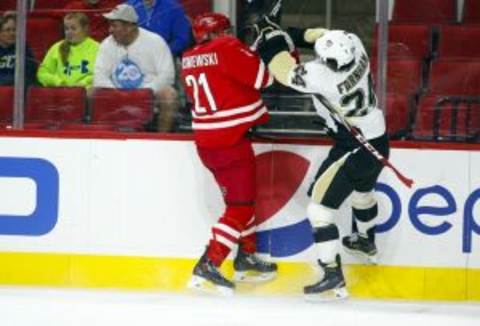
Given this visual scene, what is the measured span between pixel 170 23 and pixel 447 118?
1365mm

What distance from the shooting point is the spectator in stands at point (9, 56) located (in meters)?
6.60

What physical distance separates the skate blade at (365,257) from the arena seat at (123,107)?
3.67ft

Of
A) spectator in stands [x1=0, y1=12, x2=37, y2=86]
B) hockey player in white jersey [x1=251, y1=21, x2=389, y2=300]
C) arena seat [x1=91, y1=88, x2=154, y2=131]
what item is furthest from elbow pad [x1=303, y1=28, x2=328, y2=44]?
spectator in stands [x1=0, y1=12, x2=37, y2=86]

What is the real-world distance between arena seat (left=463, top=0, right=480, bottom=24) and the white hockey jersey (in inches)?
26.3

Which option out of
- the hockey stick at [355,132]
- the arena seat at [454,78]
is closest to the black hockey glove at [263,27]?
the hockey stick at [355,132]

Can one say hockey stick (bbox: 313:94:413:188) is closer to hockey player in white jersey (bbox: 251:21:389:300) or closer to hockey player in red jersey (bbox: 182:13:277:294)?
hockey player in white jersey (bbox: 251:21:389:300)

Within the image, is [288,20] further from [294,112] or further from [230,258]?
[230,258]

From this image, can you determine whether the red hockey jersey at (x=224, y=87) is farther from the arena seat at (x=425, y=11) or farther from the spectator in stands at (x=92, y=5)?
the arena seat at (x=425, y=11)

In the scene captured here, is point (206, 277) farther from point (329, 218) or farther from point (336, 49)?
point (336, 49)

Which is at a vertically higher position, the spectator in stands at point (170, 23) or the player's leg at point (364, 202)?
the spectator in stands at point (170, 23)

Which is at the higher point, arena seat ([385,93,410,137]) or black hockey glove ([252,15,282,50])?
black hockey glove ([252,15,282,50])

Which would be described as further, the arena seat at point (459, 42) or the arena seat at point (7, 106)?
the arena seat at point (7, 106)

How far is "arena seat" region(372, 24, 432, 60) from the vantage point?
21.1ft

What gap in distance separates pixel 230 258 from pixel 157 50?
103 centimetres
